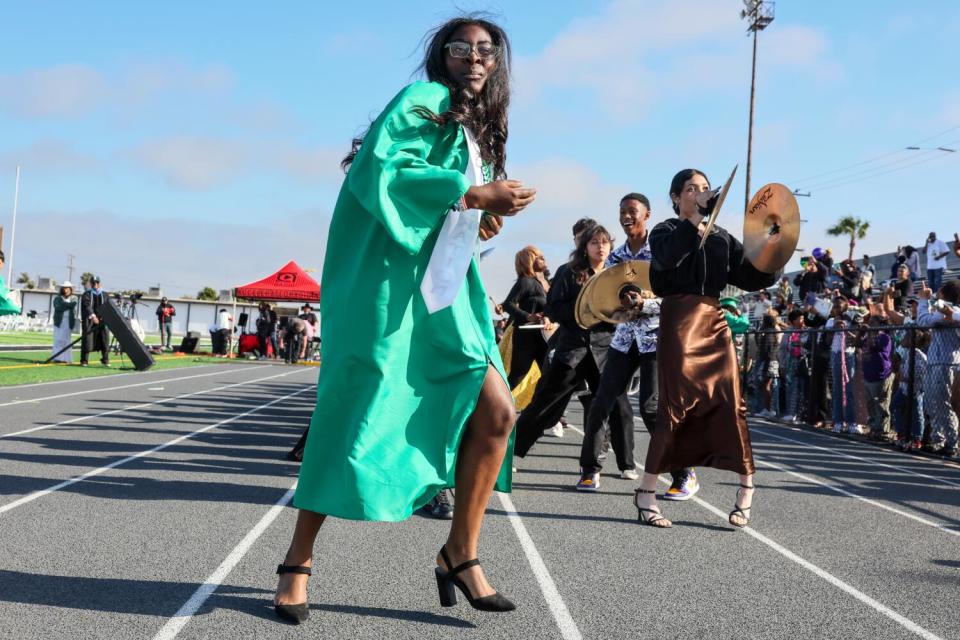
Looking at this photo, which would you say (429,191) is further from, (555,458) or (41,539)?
(555,458)

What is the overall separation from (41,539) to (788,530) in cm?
398

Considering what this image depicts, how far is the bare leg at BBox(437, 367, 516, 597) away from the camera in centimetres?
319

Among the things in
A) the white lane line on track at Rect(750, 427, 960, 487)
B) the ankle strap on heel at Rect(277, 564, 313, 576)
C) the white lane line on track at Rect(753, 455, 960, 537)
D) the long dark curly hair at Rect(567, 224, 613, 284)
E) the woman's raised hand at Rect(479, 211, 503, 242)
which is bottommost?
the white lane line on track at Rect(750, 427, 960, 487)

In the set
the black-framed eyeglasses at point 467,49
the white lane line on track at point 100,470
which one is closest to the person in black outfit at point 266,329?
the white lane line on track at point 100,470

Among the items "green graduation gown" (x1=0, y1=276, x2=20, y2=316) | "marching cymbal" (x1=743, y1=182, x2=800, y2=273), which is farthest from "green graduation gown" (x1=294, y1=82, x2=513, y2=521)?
"green graduation gown" (x1=0, y1=276, x2=20, y2=316)

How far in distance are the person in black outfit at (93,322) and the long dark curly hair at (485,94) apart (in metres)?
18.3


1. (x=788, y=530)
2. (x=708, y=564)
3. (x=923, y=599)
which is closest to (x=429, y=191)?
(x=708, y=564)

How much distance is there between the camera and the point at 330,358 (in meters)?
3.14

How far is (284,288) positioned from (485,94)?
26.7m

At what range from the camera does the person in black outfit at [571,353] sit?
7.22 m

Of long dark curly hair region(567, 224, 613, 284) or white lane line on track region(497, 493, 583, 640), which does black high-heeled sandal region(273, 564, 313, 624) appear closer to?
white lane line on track region(497, 493, 583, 640)

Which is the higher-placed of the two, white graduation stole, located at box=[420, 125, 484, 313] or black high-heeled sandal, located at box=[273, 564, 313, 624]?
white graduation stole, located at box=[420, 125, 484, 313]

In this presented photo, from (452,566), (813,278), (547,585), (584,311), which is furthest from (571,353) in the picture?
(813,278)

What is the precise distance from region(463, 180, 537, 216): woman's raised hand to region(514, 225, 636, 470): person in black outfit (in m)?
4.17
